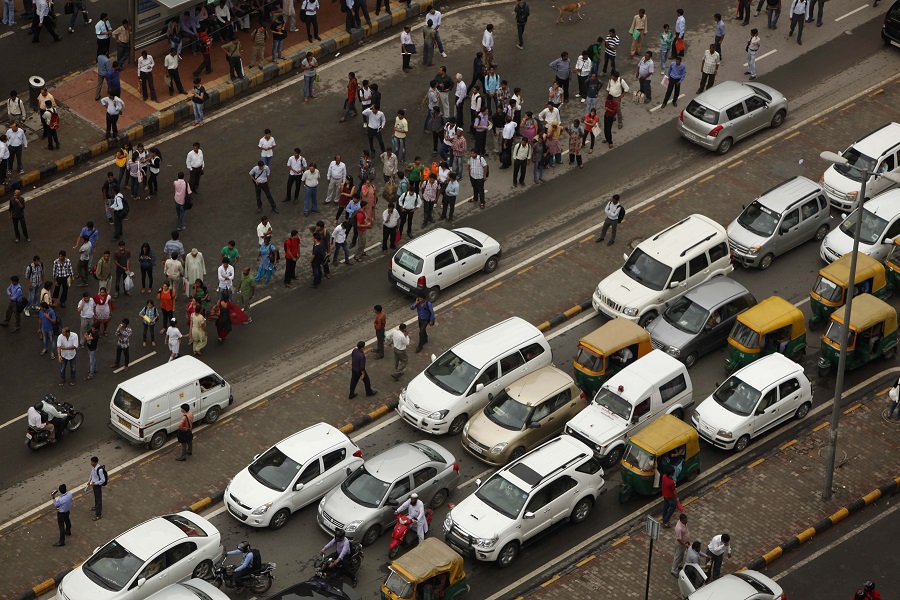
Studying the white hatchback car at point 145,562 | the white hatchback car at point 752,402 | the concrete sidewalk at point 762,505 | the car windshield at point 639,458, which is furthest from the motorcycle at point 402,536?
the white hatchback car at point 752,402

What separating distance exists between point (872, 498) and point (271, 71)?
78.1 feet

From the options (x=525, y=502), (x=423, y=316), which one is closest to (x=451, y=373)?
(x=423, y=316)

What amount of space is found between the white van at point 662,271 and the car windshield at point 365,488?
352 inches

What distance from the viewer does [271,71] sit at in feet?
165

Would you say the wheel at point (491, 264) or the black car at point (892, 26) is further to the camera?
the black car at point (892, 26)

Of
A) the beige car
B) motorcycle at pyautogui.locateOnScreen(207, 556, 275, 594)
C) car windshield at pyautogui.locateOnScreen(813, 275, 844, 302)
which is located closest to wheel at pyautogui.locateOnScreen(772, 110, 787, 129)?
car windshield at pyautogui.locateOnScreen(813, 275, 844, 302)

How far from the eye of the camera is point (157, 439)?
124ft

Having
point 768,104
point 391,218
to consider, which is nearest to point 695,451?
point 391,218

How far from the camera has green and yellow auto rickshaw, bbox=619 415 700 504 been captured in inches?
1400

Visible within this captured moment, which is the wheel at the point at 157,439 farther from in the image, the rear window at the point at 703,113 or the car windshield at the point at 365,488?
the rear window at the point at 703,113

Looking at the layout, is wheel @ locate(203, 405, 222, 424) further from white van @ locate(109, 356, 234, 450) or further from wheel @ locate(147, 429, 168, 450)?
wheel @ locate(147, 429, 168, 450)

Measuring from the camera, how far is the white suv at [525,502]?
113 feet

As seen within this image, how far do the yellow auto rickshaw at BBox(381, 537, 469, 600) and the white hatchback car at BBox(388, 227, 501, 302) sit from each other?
9710 mm

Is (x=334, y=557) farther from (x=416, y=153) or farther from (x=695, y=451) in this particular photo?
(x=416, y=153)
